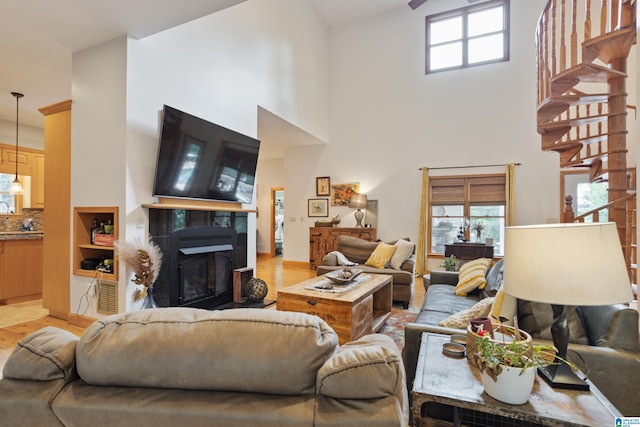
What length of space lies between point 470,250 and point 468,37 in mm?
4353

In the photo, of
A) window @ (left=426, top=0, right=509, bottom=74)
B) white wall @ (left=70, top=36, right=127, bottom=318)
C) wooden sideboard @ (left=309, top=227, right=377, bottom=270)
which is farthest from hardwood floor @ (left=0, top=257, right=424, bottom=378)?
window @ (left=426, top=0, right=509, bottom=74)

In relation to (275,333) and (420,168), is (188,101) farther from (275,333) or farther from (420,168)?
(420,168)

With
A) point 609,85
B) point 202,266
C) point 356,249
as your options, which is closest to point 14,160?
point 202,266

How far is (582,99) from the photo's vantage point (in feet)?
12.1

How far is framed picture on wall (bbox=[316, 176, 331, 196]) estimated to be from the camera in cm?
741

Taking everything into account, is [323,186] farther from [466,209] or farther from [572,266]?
[572,266]

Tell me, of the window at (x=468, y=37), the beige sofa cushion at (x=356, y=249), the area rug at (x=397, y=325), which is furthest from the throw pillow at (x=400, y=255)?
the window at (x=468, y=37)

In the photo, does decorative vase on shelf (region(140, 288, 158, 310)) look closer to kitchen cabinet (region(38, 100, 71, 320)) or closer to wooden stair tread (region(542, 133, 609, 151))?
kitchen cabinet (region(38, 100, 71, 320))

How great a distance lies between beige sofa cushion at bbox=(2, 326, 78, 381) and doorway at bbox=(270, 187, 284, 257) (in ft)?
27.9

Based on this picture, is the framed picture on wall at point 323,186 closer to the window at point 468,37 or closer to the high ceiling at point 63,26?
the window at point 468,37

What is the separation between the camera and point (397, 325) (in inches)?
133

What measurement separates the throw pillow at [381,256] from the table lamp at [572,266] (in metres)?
3.42

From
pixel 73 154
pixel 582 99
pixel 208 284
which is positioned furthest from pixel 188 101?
pixel 582 99

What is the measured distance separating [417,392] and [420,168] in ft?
19.8
